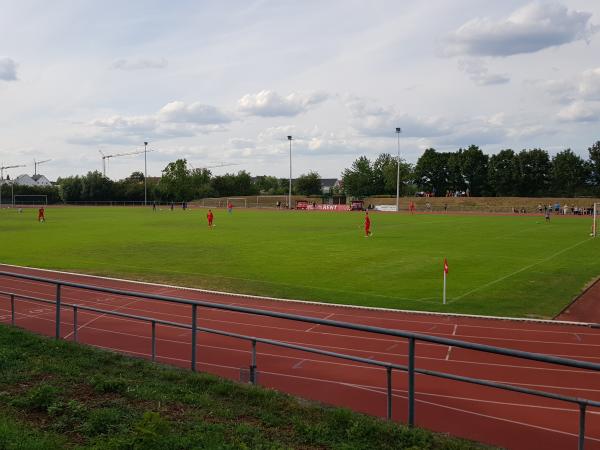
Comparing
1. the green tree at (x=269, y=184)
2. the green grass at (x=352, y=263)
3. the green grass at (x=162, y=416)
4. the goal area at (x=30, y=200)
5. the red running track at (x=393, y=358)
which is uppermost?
the green tree at (x=269, y=184)

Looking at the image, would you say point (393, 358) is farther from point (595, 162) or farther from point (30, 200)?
point (30, 200)

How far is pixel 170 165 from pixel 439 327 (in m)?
123

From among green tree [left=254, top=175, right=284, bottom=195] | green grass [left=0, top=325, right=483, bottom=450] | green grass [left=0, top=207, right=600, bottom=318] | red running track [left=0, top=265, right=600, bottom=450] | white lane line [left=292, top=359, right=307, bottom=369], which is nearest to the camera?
green grass [left=0, top=325, right=483, bottom=450]

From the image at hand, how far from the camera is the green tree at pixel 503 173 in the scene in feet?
371

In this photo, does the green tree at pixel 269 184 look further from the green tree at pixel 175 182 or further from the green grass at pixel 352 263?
the green grass at pixel 352 263

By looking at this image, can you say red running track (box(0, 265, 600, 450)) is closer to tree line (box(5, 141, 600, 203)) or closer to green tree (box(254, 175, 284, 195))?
tree line (box(5, 141, 600, 203))

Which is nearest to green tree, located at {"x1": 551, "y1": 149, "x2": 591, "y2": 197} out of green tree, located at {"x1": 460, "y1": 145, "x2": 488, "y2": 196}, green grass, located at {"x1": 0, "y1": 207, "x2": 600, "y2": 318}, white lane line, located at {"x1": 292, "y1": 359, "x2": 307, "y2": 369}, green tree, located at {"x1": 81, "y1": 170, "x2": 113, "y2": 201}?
green tree, located at {"x1": 460, "y1": 145, "x2": 488, "y2": 196}

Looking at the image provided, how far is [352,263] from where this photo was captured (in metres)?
24.2

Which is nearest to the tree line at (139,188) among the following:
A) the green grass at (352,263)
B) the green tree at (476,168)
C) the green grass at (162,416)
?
the green tree at (476,168)

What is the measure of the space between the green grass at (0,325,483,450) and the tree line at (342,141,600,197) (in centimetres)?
11411

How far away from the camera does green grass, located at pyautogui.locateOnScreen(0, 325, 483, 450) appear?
5473 mm

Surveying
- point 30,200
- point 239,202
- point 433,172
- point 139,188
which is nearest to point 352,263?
point 239,202

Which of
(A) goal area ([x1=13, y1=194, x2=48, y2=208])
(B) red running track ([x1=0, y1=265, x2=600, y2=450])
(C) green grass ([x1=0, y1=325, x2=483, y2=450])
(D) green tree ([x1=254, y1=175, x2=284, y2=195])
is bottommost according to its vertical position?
(B) red running track ([x1=0, y1=265, x2=600, y2=450])

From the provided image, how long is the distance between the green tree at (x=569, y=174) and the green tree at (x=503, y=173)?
7.41 m
